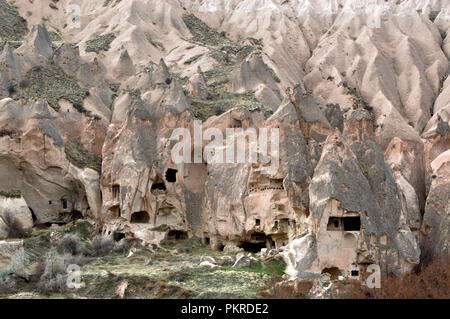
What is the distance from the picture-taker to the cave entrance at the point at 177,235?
31141 mm

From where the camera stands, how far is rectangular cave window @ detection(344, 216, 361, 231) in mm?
24078

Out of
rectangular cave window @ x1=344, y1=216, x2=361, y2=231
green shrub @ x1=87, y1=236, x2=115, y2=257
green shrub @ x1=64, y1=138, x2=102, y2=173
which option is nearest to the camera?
rectangular cave window @ x1=344, y1=216, x2=361, y2=231

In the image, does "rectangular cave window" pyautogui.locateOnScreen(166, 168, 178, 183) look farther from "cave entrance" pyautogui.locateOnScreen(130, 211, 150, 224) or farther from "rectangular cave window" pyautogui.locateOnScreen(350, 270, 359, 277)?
"rectangular cave window" pyautogui.locateOnScreen(350, 270, 359, 277)

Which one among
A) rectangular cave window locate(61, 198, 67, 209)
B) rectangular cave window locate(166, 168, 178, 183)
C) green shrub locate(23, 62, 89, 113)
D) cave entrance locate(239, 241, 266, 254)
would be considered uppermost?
green shrub locate(23, 62, 89, 113)

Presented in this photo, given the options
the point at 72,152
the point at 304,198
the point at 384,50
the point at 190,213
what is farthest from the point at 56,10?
the point at 304,198

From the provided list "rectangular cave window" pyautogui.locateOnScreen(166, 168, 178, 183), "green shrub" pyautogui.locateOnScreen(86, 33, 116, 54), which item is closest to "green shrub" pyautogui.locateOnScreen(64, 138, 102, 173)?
"rectangular cave window" pyautogui.locateOnScreen(166, 168, 178, 183)

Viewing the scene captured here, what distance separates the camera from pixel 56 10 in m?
68.2

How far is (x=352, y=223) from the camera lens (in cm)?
2422

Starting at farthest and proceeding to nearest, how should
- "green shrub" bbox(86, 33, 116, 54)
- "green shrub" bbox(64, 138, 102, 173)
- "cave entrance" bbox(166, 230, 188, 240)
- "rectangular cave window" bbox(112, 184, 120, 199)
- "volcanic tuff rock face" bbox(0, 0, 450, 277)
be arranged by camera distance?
"green shrub" bbox(86, 33, 116, 54)
"green shrub" bbox(64, 138, 102, 173)
"rectangular cave window" bbox(112, 184, 120, 199)
"cave entrance" bbox(166, 230, 188, 240)
"volcanic tuff rock face" bbox(0, 0, 450, 277)

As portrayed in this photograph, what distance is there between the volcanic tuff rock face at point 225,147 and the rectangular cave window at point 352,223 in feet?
0.18

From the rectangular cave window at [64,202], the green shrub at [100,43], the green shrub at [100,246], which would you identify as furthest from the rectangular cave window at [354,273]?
the green shrub at [100,43]

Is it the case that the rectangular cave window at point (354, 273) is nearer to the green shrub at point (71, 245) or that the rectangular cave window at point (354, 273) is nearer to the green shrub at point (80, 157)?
the green shrub at point (71, 245)

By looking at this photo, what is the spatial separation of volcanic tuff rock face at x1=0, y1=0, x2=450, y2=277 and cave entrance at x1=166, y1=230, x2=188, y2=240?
0.09m

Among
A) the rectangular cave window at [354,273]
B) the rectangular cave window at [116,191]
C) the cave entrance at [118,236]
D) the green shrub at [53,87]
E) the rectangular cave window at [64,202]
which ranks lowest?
the rectangular cave window at [354,273]
